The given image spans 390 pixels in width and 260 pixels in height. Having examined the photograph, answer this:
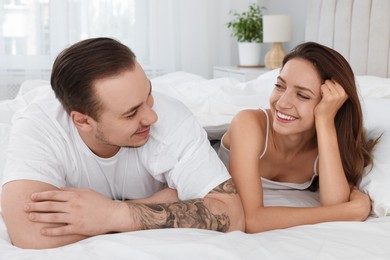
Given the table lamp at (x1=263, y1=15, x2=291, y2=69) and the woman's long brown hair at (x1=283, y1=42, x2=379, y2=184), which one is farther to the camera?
the table lamp at (x1=263, y1=15, x2=291, y2=69)

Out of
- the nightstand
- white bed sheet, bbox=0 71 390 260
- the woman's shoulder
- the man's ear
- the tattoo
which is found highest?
the man's ear

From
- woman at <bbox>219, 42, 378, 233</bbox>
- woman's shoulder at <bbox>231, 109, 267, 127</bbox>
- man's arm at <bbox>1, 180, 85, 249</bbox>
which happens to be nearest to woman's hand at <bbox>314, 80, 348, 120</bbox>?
woman at <bbox>219, 42, 378, 233</bbox>

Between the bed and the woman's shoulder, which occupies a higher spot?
the woman's shoulder

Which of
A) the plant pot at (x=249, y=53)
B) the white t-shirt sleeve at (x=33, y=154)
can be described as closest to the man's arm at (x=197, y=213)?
the white t-shirt sleeve at (x=33, y=154)

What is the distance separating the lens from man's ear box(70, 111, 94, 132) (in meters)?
1.50

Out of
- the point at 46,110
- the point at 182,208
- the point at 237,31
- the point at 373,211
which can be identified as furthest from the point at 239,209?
the point at 237,31

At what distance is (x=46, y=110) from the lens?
1610 mm

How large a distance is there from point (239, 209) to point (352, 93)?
53 cm

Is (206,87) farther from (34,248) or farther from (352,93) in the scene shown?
(34,248)

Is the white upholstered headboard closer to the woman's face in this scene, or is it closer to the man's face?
the woman's face

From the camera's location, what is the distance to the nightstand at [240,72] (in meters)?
4.31

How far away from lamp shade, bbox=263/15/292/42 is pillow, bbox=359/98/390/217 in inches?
91.6

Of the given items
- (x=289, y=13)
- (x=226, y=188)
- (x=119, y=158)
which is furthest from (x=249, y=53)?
(x=226, y=188)

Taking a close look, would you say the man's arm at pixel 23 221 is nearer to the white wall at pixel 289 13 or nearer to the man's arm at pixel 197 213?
the man's arm at pixel 197 213
